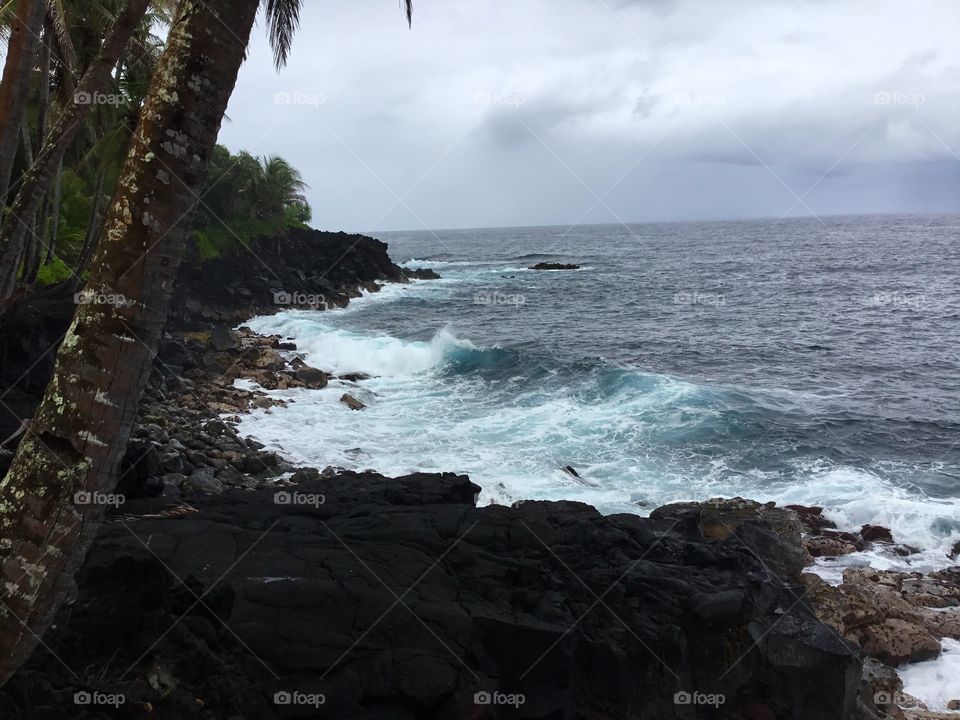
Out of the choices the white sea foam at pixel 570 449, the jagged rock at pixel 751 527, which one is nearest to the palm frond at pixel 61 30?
the white sea foam at pixel 570 449

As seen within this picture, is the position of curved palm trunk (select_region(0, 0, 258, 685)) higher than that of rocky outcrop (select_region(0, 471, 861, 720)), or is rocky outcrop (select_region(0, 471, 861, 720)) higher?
curved palm trunk (select_region(0, 0, 258, 685))

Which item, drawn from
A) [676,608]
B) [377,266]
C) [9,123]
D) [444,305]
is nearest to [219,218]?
[377,266]

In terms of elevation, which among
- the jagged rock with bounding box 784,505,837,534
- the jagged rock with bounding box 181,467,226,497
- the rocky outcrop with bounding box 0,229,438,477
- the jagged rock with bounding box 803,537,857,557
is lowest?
the jagged rock with bounding box 803,537,857,557

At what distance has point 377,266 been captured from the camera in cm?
5978

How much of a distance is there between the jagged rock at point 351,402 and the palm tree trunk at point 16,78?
14.6 metres

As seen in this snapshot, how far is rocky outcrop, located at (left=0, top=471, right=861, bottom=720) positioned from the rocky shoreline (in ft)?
0.07

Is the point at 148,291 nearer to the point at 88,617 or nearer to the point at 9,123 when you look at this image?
the point at 88,617

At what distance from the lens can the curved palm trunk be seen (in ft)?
10.9

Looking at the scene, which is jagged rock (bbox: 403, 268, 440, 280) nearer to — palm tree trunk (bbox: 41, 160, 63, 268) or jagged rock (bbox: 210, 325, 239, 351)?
jagged rock (bbox: 210, 325, 239, 351)

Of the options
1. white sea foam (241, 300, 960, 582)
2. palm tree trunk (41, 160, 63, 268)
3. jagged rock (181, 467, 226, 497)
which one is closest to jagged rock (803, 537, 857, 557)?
white sea foam (241, 300, 960, 582)

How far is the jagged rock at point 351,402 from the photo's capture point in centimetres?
2245

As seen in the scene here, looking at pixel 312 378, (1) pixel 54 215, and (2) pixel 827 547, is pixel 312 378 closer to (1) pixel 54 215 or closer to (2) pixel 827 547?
(1) pixel 54 215

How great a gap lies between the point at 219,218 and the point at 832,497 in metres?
45.0

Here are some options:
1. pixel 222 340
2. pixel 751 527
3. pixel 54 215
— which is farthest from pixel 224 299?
pixel 751 527
